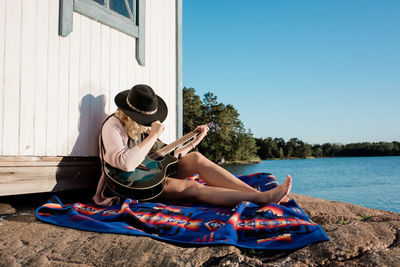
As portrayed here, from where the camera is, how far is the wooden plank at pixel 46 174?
2770 mm

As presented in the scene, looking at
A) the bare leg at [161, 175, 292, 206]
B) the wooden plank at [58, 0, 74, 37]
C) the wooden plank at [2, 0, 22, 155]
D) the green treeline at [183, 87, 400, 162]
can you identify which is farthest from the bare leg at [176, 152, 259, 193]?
the green treeline at [183, 87, 400, 162]

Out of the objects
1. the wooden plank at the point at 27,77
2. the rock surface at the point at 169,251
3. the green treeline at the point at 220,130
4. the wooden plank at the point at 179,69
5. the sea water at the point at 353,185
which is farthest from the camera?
the green treeline at the point at 220,130

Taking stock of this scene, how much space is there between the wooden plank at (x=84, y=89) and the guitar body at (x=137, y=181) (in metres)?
0.67

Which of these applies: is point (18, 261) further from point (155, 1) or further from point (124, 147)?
point (155, 1)

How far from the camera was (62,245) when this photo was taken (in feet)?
6.11

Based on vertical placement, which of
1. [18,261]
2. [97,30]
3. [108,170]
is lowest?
[18,261]

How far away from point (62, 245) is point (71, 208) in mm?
760

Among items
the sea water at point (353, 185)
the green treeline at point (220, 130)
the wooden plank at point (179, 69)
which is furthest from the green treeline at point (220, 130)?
the wooden plank at point (179, 69)

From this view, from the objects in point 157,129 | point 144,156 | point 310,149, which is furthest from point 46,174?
point 310,149

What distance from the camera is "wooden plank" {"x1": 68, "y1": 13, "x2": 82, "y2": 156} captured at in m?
3.19

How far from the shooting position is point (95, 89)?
343cm

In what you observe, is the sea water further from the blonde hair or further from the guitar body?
the blonde hair

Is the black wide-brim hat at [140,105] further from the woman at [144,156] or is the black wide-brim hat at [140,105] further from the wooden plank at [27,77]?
the wooden plank at [27,77]

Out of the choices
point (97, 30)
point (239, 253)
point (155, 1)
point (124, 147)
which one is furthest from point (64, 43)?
point (239, 253)
